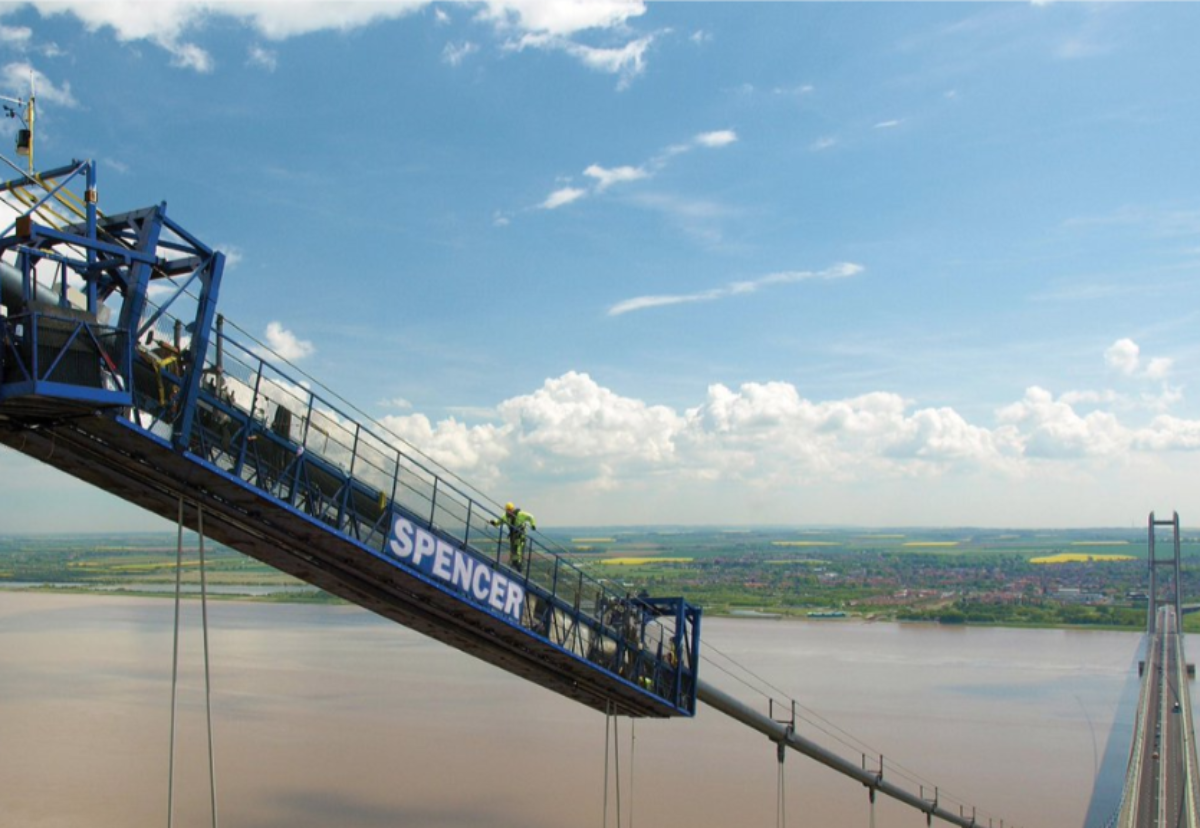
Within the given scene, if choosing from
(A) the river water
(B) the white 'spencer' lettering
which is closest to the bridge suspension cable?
(A) the river water

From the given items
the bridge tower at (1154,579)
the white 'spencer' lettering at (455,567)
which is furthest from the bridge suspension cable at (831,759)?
the bridge tower at (1154,579)

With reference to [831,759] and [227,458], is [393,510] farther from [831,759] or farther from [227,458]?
[831,759]

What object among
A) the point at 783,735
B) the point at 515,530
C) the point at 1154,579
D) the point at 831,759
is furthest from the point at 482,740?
the point at 1154,579

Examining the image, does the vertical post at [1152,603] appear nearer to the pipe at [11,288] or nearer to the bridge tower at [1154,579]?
the bridge tower at [1154,579]

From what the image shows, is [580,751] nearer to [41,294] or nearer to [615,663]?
[615,663]

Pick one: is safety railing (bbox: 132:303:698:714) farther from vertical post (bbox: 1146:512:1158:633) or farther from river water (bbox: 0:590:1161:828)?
vertical post (bbox: 1146:512:1158:633)
